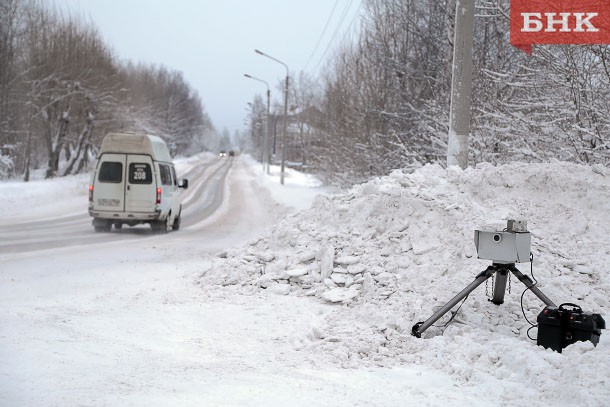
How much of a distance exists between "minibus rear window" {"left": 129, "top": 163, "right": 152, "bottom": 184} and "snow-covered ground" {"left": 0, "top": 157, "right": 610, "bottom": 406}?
16.7 ft

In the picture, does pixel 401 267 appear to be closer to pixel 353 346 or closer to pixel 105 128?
pixel 353 346

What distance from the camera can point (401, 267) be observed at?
23.8ft

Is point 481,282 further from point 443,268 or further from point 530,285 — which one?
point 443,268

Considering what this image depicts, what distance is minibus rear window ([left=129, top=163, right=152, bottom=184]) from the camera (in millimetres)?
15961

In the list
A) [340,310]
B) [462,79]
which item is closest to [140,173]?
[462,79]

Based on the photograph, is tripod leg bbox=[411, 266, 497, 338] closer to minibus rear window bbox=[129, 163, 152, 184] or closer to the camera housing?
the camera housing

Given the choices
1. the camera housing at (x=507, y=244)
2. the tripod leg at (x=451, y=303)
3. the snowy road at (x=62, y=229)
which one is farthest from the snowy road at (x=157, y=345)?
the snowy road at (x=62, y=229)

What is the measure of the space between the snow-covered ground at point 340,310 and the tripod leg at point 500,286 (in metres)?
0.10

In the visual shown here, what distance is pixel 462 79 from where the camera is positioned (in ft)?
32.6

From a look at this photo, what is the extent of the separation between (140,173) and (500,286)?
12360 millimetres

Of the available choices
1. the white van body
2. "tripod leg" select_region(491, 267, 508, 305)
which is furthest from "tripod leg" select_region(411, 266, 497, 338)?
the white van body

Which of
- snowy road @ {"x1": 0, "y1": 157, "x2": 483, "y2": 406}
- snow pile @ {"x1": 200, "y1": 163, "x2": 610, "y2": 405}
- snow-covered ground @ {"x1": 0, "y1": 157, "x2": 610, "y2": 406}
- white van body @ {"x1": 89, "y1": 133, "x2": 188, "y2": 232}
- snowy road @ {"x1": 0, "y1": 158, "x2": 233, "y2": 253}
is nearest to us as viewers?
snowy road @ {"x1": 0, "y1": 157, "x2": 483, "y2": 406}

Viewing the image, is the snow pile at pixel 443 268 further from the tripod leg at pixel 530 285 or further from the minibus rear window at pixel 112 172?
the minibus rear window at pixel 112 172

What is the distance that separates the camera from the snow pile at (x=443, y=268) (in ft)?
15.9
